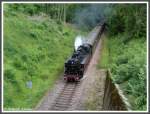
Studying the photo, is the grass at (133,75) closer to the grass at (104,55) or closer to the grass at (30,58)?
the grass at (104,55)

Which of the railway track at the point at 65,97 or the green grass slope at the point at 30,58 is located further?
the green grass slope at the point at 30,58

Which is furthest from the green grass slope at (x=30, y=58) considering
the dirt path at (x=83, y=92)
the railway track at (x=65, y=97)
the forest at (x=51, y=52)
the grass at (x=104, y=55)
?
the grass at (x=104, y=55)

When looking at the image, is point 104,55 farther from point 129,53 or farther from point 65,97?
point 65,97

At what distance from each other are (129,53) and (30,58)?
8396 mm

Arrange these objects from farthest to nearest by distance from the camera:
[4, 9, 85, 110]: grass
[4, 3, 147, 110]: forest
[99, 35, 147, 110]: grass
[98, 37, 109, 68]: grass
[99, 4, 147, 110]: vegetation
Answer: [98, 37, 109, 68]: grass, [4, 9, 85, 110]: grass, [4, 3, 147, 110]: forest, [99, 4, 147, 110]: vegetation, [99, 35, 147, 110]: grass

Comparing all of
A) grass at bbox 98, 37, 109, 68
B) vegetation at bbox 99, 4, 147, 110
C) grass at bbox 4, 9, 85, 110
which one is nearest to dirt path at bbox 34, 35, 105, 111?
grass at bbox 4, 9, 85, 110

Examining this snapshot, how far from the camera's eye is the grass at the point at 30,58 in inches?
837

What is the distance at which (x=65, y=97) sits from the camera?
21734 millimetres

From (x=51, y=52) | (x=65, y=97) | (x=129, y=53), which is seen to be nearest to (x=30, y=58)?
(x=51, y=52)

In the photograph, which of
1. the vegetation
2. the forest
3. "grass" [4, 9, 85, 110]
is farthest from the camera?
"grass" [4, 9, 85, 110]

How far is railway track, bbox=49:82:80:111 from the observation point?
20134mm

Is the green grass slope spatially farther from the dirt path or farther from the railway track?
the railway track

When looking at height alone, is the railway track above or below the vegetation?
below

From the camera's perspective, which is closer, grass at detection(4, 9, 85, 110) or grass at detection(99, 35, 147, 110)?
grass at detection(99, 35, 147, 110)
